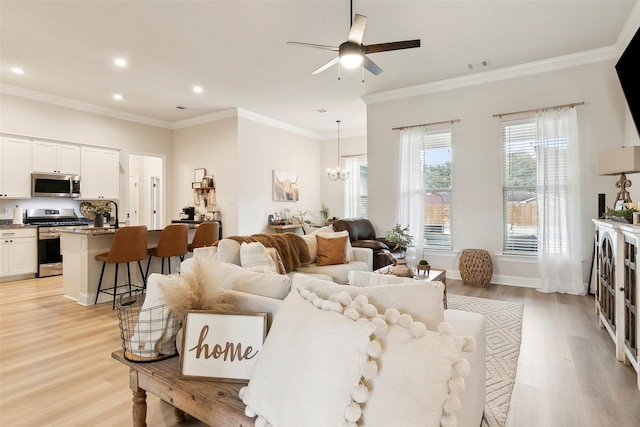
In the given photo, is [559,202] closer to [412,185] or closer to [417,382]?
Result: [412,185]

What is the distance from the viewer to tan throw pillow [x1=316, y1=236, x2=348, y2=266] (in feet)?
13.0

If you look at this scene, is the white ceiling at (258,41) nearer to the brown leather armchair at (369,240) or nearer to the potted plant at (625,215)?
the potted plant at (625,215)

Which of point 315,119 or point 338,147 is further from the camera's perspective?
point 338,147

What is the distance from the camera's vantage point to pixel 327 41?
396 centimetres

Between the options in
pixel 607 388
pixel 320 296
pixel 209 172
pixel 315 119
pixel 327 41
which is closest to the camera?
pixel 320 296

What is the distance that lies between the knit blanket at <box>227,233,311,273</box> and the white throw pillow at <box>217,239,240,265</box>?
24 centimetres

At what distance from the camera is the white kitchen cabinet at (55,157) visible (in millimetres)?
5637

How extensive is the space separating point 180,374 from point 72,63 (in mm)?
5048

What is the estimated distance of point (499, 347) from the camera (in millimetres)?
2730

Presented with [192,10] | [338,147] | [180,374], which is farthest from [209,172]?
[180,374]

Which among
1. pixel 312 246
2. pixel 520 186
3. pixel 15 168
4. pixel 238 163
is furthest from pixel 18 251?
pixel 520 186

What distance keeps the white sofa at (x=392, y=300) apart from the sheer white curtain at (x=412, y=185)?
154 inches

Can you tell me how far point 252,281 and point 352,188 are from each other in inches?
272

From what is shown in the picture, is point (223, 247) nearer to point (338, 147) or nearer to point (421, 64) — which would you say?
point (421, 64)
